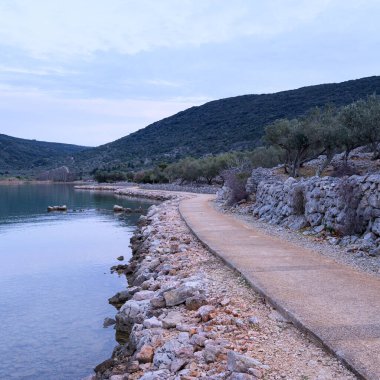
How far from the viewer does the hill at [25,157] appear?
121 m

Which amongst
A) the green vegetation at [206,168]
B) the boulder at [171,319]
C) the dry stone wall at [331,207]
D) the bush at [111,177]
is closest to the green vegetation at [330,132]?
the green vegetation at [206,168]

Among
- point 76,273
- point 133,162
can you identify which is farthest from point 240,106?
point 76,273

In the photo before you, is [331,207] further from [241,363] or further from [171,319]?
[241,363]

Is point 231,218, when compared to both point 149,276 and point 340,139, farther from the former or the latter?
point 149,276

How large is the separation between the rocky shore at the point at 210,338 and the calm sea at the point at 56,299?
0.87m

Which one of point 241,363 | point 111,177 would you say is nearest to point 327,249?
point 241,363

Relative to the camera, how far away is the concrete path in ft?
16.5

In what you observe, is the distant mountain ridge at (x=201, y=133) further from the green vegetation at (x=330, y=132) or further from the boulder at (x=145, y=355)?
the boulder at (x=145, y=355)

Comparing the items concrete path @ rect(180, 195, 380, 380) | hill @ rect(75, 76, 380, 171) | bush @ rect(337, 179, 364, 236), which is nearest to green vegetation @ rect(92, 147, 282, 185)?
hill @ rect(75, 76, 380, 171)

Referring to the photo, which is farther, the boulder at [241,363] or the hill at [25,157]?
the hill at [25,157]

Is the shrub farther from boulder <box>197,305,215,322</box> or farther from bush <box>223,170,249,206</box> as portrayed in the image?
boulder <box>197,305,215,322</box>

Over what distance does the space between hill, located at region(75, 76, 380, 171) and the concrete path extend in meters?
58.8

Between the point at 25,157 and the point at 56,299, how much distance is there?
126896mm

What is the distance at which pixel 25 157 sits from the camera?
132m
